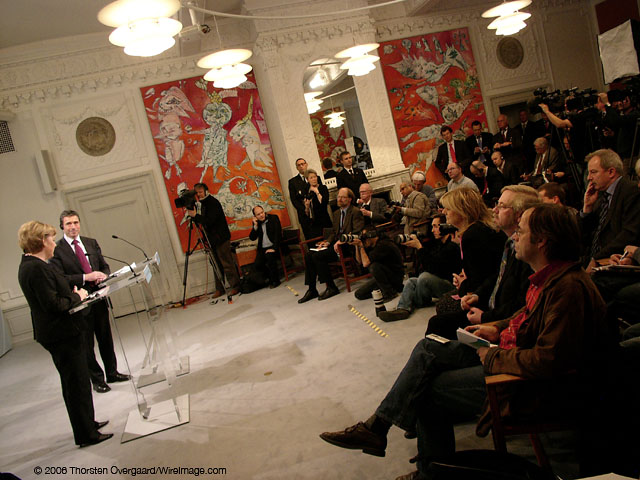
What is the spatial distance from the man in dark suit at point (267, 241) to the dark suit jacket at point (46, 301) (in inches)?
172

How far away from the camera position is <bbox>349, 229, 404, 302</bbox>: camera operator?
534 cm

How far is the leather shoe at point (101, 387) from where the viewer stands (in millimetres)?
4512

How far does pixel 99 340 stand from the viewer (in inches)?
181

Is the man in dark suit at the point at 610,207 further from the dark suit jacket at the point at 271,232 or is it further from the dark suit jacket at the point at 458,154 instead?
the dark suit jacket at the point at 458,154

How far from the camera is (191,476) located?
2.79 meters

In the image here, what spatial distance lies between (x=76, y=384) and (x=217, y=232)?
461cm

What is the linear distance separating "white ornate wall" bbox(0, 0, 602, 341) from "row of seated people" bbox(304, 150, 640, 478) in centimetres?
592

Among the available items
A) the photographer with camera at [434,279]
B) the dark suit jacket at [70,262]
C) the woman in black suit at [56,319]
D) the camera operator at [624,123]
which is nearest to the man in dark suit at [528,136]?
the camera operator at [624,123]

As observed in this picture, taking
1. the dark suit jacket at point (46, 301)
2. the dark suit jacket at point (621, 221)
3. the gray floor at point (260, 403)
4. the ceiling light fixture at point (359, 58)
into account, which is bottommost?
the gray floor at point (260, 403)

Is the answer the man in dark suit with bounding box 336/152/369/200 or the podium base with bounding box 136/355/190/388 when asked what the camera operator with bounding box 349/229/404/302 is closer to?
the podium base with bounding box 136/355/190/388

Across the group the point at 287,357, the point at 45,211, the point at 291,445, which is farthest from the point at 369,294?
the point at 45,211

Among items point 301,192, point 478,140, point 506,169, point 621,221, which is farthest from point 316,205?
point 621,221

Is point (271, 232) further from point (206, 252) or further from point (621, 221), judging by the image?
point (621, 221)

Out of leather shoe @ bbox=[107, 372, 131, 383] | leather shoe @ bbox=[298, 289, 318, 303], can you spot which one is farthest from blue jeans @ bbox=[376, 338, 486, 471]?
leather shoe @ bbox=[298, 289, 318, 303]
